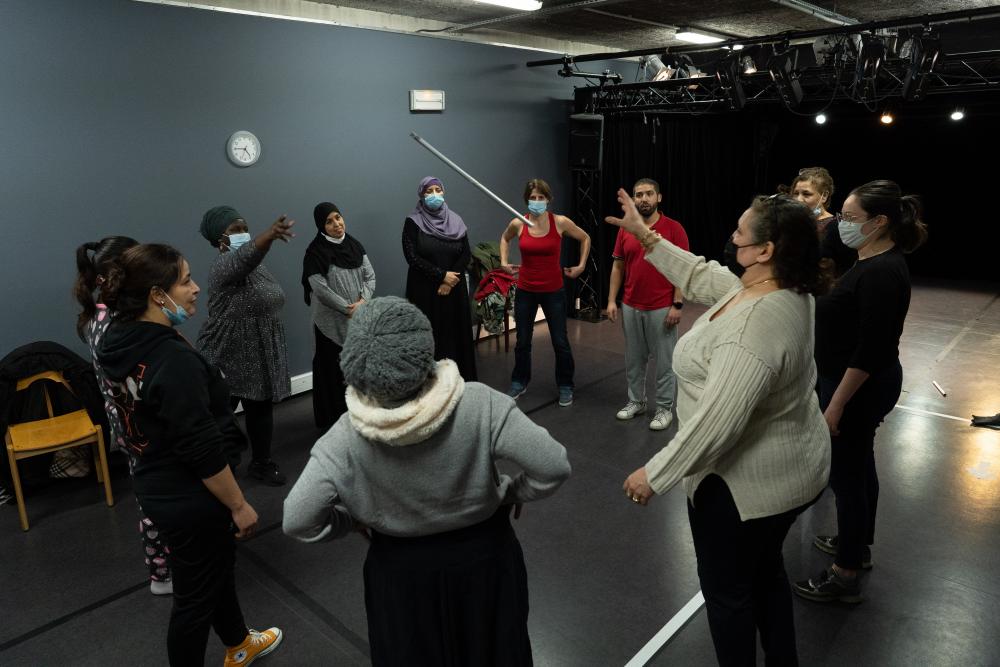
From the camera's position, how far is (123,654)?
7.18 ft

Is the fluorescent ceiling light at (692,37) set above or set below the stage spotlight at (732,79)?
above

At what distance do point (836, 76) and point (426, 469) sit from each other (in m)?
5.36

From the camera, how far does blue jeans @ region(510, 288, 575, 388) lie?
4.27 meters

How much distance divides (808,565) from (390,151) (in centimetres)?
379

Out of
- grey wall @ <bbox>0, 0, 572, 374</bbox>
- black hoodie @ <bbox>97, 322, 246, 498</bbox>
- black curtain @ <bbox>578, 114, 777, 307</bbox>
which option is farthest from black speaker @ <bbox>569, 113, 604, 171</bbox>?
black hoodie @ <bbox>97, 322, 246, 498</bbox>

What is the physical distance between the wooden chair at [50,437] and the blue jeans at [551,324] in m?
2.38

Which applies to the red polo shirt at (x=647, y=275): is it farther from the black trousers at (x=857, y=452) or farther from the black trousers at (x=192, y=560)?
the black trousers at (x=192, y=560)

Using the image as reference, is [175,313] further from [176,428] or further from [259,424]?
[259,424]

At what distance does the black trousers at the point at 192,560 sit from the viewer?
5.46 feet

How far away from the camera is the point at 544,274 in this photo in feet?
13.8

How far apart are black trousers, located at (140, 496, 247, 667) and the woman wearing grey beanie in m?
0.51

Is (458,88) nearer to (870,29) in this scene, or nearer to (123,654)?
(870,29)

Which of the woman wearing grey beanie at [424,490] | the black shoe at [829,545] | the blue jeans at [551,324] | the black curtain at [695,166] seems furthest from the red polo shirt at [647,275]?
the black curtain at [695,166]

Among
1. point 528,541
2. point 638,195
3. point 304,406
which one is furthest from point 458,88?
point 528,541
